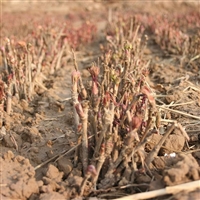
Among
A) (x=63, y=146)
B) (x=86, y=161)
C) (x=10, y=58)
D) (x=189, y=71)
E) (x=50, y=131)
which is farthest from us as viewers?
(x=189, y=71)

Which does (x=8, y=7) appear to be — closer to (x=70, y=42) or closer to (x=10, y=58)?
(x=70, y=42)

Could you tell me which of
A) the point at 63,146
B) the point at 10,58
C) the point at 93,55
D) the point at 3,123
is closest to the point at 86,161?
the point at 63,146

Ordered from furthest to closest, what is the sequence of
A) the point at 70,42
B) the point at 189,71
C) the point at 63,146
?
1. the point at 70,42
2. the point at 189,71
3. the point at 63,146

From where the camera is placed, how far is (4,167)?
2201 mm

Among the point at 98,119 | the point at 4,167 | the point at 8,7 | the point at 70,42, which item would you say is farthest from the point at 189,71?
the point at 8,7

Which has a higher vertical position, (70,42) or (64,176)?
(70,42)

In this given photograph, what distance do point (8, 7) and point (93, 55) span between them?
684 centimetres

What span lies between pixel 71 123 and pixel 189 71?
6.64 feet

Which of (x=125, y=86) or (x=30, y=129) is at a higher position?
(x=125, y=86)

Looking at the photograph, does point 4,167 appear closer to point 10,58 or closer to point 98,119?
point 98,119

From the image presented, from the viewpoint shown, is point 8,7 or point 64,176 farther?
point 8,7

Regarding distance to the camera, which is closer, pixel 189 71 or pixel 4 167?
pixel 4 167

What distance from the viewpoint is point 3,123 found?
2.87 metres

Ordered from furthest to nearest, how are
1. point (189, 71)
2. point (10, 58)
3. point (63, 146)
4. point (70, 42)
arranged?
point (70, 42)
point (189, 71)
point (10, 58)
point (63, 146)
